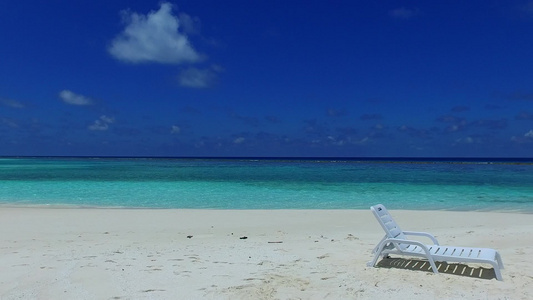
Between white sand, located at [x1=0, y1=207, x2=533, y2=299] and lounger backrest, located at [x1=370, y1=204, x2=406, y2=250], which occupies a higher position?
lounger backrest, located at [x1=370, y1=204, x2=406, y2=250]

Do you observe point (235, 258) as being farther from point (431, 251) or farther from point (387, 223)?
point (431, 251)

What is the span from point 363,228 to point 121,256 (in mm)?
5639

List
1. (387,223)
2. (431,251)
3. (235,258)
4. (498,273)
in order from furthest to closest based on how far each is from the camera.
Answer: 1. (235,258)
2. (387,223)
3. (431,251)
4. (498,273)

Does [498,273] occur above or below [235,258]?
above

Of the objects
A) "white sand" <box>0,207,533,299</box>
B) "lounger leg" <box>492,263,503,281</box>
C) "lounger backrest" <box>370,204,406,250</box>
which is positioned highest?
"lounger backrest" <box>370,204,406,250</box>

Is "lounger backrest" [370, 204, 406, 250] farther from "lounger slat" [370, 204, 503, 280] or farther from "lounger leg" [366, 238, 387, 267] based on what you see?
"lounger leg" [366, 238, 387, 267]

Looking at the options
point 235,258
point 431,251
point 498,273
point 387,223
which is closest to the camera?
point 498,273

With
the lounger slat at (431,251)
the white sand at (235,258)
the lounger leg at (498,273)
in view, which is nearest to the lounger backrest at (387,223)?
the lounger slat at (431,251)

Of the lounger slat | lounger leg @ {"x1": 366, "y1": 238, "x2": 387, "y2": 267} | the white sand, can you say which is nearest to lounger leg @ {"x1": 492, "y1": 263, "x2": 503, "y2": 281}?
the lounger slat

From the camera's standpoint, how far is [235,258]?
6473mm

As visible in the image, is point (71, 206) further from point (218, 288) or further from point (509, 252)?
point (509, 252)

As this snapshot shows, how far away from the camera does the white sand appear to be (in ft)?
15.8

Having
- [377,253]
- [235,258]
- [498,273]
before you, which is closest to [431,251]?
[377,253]

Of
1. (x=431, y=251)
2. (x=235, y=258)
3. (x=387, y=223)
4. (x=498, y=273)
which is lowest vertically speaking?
(x=235, y=258)
